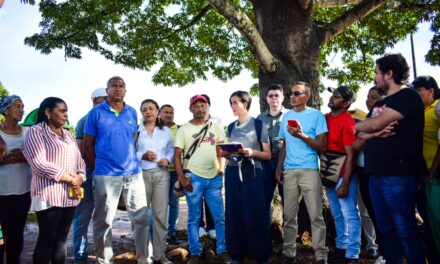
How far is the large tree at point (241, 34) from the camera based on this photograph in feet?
22.2

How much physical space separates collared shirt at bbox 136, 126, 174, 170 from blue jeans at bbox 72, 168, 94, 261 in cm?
87

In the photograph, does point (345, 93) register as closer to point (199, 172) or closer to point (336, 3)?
point (199, 172)

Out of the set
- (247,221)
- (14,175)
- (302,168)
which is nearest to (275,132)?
(302,168)

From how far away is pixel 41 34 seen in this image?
9211mm

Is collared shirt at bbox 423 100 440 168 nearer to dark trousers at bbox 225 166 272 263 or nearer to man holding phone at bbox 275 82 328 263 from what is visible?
man holding phone at bbox 275 82 328 263

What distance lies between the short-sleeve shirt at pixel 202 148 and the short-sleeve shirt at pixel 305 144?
919mm

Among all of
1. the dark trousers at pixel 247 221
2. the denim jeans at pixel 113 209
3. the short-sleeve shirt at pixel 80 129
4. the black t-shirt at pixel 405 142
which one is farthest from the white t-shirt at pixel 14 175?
the black t-shirt at pixel 405 142

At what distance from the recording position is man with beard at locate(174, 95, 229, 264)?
4840 mm

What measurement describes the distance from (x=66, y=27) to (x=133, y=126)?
5.65 metres

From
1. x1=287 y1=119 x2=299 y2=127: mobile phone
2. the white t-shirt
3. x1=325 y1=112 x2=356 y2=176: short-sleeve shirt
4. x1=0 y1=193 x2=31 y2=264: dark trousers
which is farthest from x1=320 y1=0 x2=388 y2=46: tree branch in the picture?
x1=0 y1=193 x2=31 y2=264: dark trousers

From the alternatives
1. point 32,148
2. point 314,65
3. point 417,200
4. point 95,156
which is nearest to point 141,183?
point 95,156

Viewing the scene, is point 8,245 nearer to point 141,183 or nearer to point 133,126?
point 141,183

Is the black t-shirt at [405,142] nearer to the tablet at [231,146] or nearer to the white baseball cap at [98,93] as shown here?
the tablet at [231,146]

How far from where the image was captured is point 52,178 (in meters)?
3.79
